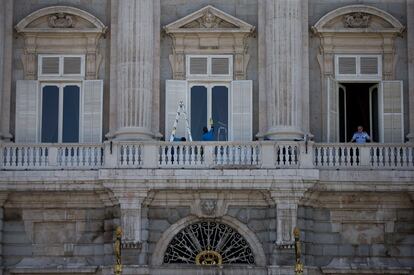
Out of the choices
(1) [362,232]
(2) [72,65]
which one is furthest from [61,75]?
(1) [362,232]

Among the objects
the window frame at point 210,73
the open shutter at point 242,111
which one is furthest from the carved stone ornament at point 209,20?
the open shutter at point 242,111

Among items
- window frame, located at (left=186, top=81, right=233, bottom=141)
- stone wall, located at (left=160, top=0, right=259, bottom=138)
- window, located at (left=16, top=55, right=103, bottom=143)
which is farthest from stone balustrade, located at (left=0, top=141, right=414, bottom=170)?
stone wall, located at (left=160, top=0, right=259, bottom=138)

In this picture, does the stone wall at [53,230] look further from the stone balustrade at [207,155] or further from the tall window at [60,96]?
the tall window at [60,96]

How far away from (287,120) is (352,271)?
4955 millimetres

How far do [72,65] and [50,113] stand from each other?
66.8 inches

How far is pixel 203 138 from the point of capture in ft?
115

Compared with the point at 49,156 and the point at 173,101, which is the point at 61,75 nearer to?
the point at 49,156

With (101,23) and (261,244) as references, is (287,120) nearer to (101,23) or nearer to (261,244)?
(261,244)

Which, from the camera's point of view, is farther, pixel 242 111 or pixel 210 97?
pixel 210 97

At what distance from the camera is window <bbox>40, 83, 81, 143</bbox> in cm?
3591

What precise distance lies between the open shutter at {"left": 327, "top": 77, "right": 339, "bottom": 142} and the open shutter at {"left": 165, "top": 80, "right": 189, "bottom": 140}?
4.57 metres

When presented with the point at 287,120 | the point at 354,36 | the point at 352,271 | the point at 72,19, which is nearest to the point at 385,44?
the point at 354,36

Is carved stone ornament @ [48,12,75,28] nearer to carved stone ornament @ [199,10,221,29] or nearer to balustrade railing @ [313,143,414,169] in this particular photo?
carved stone ornament @ [199,10,221,29]

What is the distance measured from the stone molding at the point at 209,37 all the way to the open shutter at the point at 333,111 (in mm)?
2768
